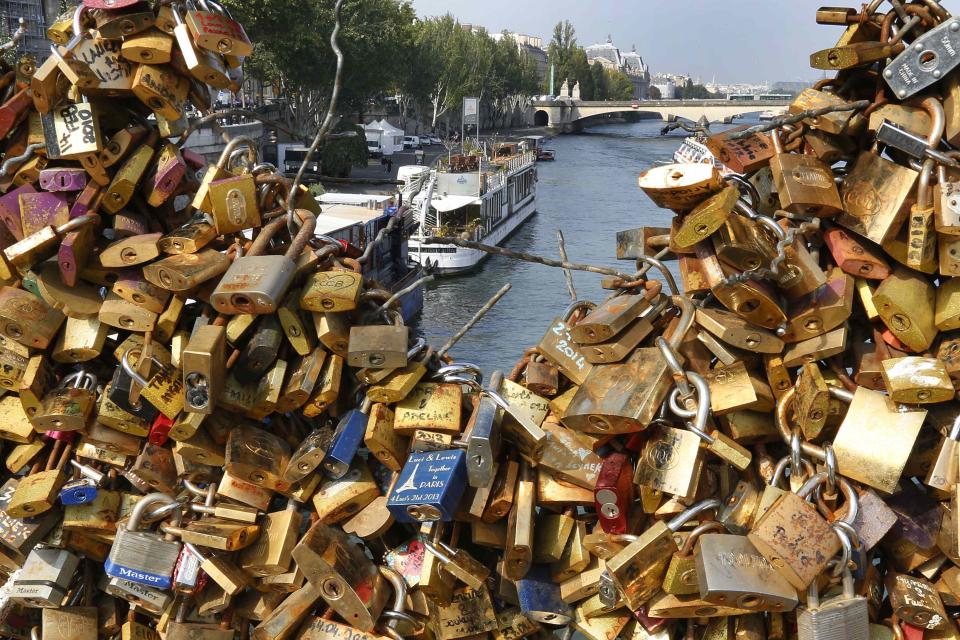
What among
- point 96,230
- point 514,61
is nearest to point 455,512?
point 96,230

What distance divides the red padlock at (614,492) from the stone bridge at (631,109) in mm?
71537

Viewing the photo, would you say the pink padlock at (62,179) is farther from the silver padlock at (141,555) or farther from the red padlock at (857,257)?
the red padlock at (857,257)

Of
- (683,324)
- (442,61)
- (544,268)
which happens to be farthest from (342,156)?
(683,324)

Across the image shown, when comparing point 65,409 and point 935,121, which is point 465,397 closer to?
point 65,409

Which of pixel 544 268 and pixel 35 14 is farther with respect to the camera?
pixel 35 14

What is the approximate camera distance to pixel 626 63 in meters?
179

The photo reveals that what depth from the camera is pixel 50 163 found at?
7.70 feet

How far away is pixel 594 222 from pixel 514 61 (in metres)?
53.5

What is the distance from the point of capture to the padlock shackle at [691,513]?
1934mm

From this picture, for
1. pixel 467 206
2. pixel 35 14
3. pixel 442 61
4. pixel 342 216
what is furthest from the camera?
pixel 442 61

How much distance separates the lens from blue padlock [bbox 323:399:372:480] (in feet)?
6.96

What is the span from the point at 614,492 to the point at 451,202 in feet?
90.2

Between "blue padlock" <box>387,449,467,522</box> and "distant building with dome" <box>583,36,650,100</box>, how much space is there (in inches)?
6303

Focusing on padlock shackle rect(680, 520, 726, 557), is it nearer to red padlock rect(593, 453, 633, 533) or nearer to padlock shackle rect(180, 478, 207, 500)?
red padlock rect(593, 453, 633, 533)
